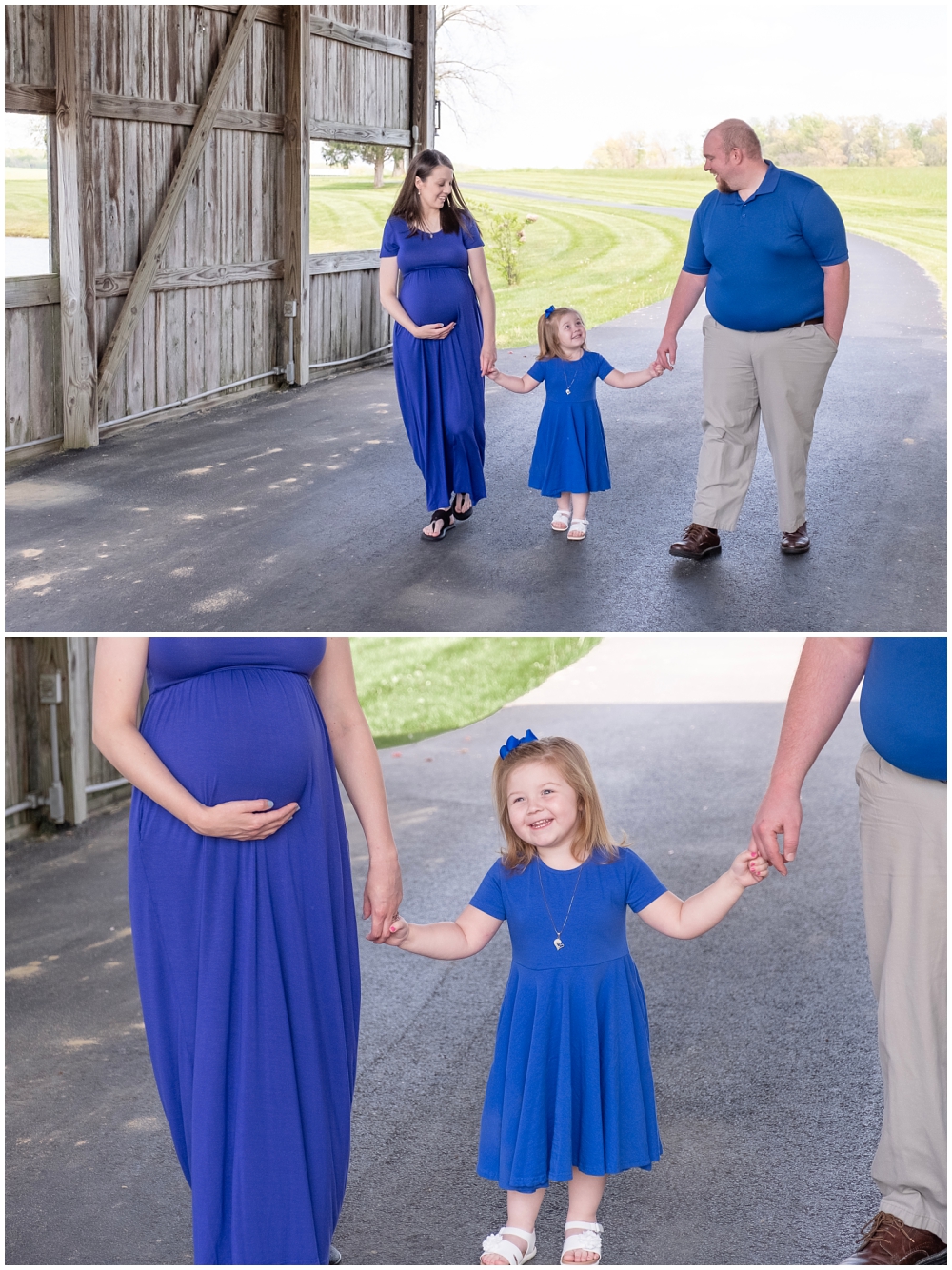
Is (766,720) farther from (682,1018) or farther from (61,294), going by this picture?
(61,294)

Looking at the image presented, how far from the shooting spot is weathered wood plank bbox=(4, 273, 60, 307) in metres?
7.32

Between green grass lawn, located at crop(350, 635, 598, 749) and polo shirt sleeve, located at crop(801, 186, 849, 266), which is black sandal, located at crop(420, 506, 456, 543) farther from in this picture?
green grass lawn, located at crop(350, 635, 598, 749)

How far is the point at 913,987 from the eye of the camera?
105 inches

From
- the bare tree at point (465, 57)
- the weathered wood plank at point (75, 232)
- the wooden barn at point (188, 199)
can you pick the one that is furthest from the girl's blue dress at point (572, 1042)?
the bare tree at point (465, 57)

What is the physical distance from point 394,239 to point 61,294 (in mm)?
3127

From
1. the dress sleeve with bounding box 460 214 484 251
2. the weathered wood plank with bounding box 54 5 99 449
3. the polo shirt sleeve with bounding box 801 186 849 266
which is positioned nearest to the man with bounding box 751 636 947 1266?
the polo shirt sleeve with bounding box 801 186 849 266

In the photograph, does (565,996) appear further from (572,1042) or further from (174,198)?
(174,198)

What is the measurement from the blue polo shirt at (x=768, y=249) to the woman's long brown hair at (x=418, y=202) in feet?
3.36

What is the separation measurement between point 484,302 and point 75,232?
3333mm

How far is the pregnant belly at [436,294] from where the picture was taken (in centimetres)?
553

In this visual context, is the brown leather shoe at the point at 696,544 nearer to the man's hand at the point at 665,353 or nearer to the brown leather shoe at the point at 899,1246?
the man's hand at the point at 665,353

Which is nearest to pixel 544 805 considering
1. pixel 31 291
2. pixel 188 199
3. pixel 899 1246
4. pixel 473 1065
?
pixel 899 1246

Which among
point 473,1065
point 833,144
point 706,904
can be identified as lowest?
point 473,1065

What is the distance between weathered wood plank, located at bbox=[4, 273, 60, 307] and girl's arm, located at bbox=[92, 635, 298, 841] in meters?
5.38
